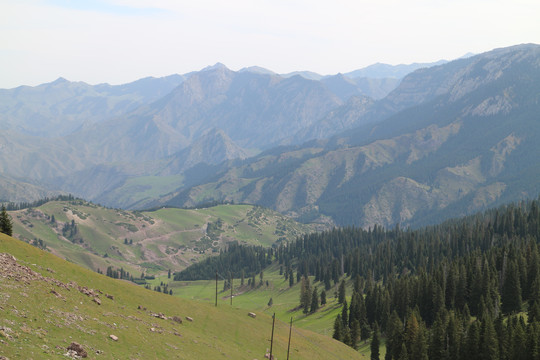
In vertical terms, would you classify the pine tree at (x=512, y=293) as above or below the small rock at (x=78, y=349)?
above


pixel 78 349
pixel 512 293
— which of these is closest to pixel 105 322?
pixel 78 349

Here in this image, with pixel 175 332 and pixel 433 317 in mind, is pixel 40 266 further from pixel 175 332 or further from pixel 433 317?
pixel 433 317

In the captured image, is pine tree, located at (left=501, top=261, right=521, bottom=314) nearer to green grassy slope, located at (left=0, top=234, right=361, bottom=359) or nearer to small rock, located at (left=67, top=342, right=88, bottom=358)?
green grassy slope, located at (left=0, top=234, right=361, bottom=359)

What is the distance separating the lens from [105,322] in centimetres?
7469

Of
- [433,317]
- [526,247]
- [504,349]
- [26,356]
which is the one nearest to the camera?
[26,356]

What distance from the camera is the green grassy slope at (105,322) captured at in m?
61.4

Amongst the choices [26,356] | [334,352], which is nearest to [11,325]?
[26,356]

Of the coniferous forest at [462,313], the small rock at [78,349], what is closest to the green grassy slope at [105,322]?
the small rock at [78,349]

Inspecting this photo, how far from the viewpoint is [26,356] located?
52.8 m

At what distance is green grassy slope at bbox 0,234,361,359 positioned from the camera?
61406 millimetres

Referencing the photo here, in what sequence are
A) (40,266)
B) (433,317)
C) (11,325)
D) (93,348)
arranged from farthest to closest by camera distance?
1. (433,317)
2. (40,266)
3. (93,348)
4. (11,325)

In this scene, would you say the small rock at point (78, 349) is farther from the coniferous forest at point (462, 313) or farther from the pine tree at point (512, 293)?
the pine tree at point (512, 293)

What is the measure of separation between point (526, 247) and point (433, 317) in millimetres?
46052

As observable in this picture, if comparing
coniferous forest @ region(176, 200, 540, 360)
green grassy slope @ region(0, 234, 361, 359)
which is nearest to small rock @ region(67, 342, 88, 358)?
green grassy slope @ region(0, 234, 361, 359)
